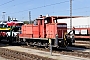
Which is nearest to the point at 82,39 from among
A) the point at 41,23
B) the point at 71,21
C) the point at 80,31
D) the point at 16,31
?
the point at 80,31

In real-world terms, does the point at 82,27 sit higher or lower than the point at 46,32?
higher

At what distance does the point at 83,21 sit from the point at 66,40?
1616cm

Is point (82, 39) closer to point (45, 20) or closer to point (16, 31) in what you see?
point (16, 31)

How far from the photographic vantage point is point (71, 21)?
36531 millimetres

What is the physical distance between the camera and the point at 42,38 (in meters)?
20.7

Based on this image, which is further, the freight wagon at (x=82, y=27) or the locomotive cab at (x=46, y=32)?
the freight wagon at (x=82, y=27)

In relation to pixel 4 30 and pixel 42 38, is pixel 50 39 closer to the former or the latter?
pixel 42 38

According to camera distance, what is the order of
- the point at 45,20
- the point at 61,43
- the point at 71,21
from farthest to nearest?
the point at 71,21, the point at 45,20, the point at 61,43

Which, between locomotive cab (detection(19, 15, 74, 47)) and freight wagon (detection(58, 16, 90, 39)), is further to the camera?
freight wagon (detection(58, 16, 90, 39))

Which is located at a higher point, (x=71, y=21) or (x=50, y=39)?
(x=71, y=21)

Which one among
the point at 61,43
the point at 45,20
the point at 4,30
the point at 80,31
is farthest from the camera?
the point at 80,31

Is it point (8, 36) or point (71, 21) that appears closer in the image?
point (8, 36)

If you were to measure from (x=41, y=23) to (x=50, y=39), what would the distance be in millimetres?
2236

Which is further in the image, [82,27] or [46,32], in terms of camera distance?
[82,27]
